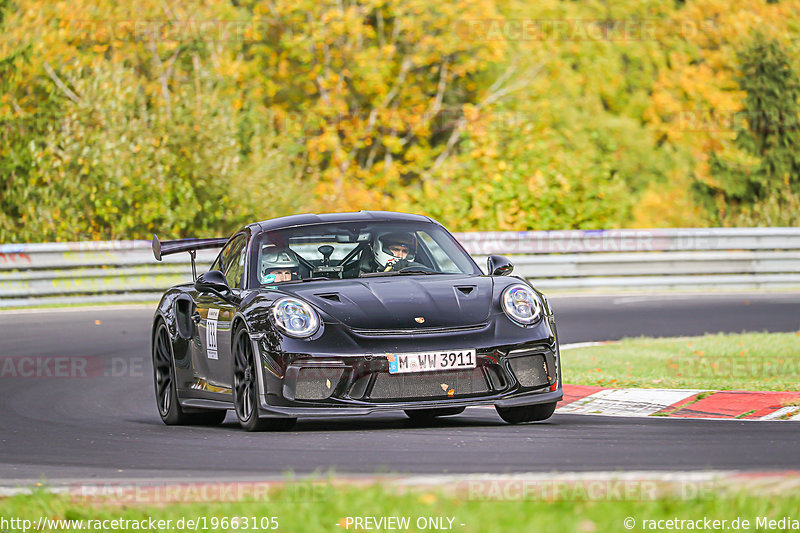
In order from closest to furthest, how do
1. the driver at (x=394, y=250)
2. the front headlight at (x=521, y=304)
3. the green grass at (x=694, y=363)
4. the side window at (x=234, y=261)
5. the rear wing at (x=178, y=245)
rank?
the front headlight at (x=521, y=304)
the driver at (x=394, y=250)
the side window at (x=234, y=261)
the rear wing at (x=178, y=245)
the green grass at (x=694, y=363)

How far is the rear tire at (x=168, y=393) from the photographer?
10.2 metres

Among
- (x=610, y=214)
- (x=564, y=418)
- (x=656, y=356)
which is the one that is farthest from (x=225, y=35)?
(x=564, y=418)

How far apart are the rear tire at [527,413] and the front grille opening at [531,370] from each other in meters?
0.34

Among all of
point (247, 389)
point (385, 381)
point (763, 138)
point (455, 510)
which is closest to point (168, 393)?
point (247, 389)

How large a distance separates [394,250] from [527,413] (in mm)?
1431

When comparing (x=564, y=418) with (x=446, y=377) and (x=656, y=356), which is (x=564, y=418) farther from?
(x=656, y=356)

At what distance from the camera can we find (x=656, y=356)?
44.1 ft

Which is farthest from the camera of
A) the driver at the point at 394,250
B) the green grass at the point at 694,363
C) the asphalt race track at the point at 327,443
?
the green grass at the point at 694,363

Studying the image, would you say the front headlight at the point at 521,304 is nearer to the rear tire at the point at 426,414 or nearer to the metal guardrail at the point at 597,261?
the rear tire at the point at 426,414

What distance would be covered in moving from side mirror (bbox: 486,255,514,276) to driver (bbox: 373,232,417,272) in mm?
523

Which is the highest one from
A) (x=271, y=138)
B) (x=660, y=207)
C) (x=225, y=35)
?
(x=225, y=35)

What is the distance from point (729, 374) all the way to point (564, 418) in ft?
9.23

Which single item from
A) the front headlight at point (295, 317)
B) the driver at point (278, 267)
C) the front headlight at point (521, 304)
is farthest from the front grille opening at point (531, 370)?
the driver at point (278, 267)

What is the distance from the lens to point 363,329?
27.0 ft
